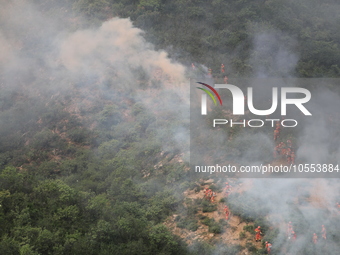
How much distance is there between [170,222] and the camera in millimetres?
31875

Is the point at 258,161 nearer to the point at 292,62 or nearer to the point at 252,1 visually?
the point at 292,62

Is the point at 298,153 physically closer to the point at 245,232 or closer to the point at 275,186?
the point at 275,186

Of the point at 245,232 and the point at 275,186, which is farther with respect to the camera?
the point at 275,186

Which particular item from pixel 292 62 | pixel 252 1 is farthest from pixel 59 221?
pixel 252 1

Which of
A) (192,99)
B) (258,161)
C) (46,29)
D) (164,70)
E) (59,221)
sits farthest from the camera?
(46,29)

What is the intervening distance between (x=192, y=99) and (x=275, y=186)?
1263cm

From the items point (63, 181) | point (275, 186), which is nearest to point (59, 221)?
point (63, 181)

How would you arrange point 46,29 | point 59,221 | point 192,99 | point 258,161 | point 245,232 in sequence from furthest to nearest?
1. point 46,29
2. point 192,99
3. point 258,161
4. point 59,221
5. point 245,232

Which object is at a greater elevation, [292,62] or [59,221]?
[292,62]

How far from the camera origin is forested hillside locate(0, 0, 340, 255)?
3102 cm

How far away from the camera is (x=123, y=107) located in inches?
1754

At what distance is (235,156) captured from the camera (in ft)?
116

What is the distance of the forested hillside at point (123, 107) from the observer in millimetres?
31016

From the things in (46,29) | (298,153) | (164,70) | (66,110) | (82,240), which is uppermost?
(46,29)
